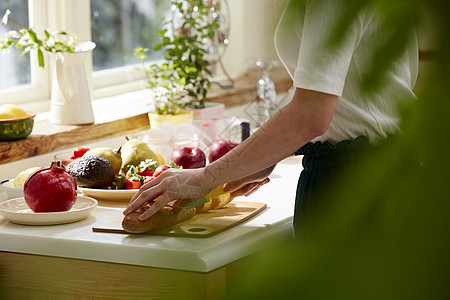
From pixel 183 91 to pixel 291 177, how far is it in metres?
0.65

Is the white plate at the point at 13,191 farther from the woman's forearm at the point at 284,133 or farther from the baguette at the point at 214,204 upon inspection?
the woman's forearm at the point at 284,133

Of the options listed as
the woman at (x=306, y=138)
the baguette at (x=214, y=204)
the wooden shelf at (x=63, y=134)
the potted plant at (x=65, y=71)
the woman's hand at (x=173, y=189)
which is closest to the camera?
the woman at (x=306, y=138)

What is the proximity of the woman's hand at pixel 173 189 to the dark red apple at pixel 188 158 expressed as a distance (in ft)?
1.52

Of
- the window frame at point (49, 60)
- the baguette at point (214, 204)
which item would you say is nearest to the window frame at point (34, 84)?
the window frame at point (49, 60)

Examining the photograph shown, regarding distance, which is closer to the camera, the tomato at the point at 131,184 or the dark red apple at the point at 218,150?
the tomato at the point at 131,184

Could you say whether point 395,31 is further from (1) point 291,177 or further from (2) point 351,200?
(1) point 291,177

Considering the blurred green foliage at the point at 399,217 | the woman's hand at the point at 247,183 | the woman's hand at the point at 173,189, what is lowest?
the woman's hand at the point at 247,183

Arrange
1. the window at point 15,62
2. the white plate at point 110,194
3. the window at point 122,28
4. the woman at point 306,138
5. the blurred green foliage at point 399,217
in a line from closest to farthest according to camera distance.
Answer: the blurred green foliage at point 399,217 < the woman at point 306,138 < the white plate at point 110,194 < the window at point 15,62 < the window at point 122,28

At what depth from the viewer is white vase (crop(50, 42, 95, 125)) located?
1965 millimetres

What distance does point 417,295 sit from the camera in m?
0.20

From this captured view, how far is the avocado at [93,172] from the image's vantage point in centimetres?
153

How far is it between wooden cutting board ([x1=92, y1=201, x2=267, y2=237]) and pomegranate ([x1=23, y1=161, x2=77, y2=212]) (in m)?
0.08

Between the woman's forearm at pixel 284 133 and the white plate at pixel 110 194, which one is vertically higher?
the woman's forearm at pixel 284 133

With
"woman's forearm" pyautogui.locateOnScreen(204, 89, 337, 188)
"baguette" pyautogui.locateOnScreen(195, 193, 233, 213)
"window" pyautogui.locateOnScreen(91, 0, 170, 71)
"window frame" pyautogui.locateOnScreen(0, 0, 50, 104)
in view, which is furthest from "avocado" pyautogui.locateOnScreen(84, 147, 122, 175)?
"window" pyautogui.locateOnScreen(91, 0, 170, 71)
